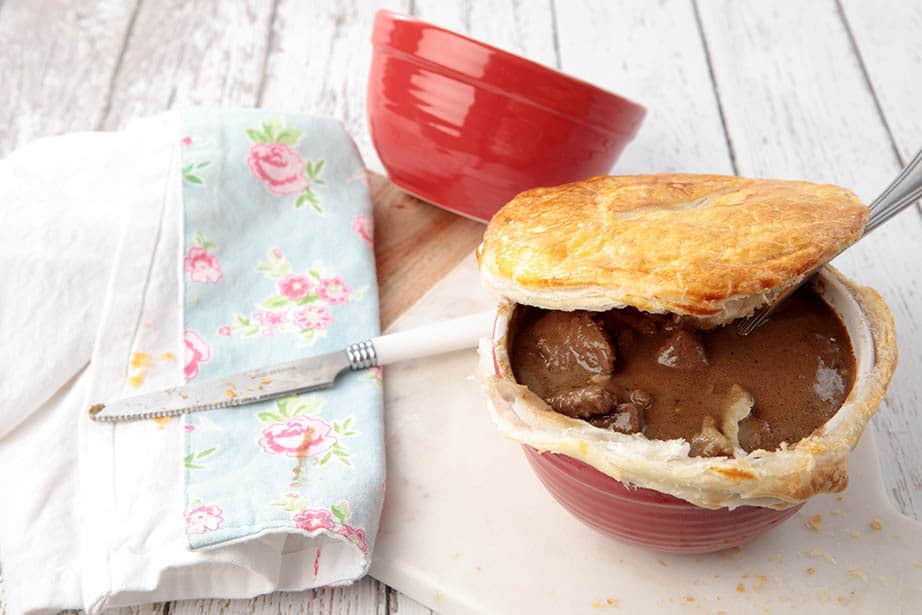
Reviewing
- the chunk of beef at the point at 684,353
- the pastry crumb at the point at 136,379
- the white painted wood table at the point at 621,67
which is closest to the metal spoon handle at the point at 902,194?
the chunk of beef at the point at 684,353

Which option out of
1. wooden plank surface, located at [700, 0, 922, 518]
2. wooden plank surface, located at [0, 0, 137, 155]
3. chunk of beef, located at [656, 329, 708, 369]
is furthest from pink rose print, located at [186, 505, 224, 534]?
wooden plank surface, located at [0, 0, 137, 155]

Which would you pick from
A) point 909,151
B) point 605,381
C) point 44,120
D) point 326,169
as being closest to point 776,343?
point 605,381

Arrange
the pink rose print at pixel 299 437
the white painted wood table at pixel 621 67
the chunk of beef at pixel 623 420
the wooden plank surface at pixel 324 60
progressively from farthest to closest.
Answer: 1. the wooden plank surface at pixel 324 60
2. the white painted wood table at pixel 621 67
3. the pink rose print at pixel 299 437
4. the chunk of beef at pixel 623 420

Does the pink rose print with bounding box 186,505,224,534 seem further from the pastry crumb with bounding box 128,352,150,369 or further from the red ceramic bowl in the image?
the red ceramic bowl

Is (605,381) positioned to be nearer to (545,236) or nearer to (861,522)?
(545,236)

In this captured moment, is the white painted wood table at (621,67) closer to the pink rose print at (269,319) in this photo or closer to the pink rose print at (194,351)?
the pink rose print at (269,319)
